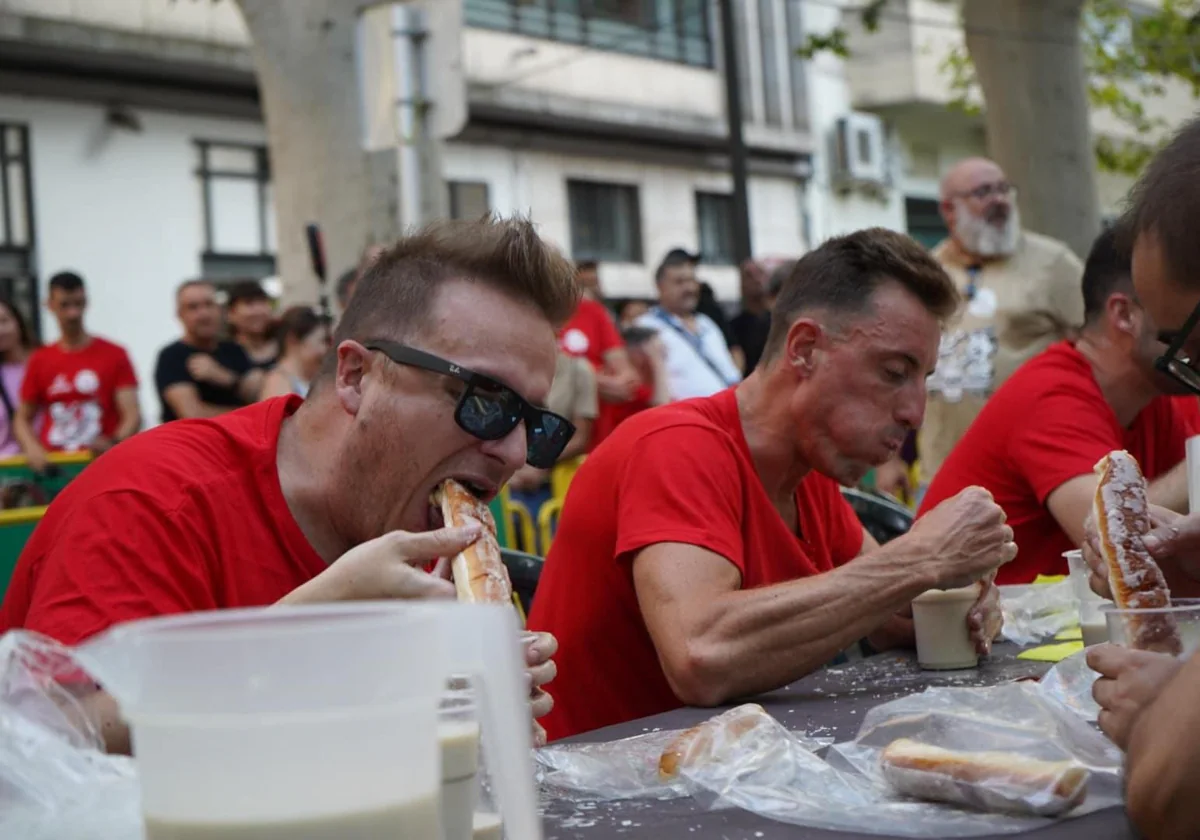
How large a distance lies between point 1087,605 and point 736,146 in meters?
16.1

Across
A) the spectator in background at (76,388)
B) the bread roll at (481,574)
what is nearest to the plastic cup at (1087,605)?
the bread roll at (481,574)

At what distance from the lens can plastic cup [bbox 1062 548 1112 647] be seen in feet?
10.2

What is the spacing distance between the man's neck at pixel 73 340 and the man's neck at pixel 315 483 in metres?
7.34

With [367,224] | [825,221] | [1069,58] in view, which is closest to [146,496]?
[367,224]

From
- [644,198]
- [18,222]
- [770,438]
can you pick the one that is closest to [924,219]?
[644,198]

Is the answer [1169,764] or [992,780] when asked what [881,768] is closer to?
[992,780]

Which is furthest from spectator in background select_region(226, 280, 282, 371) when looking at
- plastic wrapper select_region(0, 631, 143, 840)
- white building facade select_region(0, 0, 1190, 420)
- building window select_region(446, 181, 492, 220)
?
building window select_region(446, 181, 492, 220)

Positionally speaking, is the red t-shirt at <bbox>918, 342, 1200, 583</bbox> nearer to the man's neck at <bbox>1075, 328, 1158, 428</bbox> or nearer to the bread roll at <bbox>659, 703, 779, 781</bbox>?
the man's neck at <bbox>1075, 328, 1158, 428</bbox>

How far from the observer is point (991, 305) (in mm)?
7961

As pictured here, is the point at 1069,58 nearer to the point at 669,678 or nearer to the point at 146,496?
the point at 669,678

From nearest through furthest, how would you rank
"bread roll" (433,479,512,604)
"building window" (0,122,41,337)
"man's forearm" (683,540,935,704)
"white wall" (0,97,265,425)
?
"bread roll" (433,479,512,604), "man's forearm" (683,540,935,704), "building window" (0,122,41,337), "white wall" (0,97,265,425)

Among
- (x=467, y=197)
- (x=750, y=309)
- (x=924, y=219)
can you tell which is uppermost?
(x=924, y=219)

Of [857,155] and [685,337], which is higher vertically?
[857,155]

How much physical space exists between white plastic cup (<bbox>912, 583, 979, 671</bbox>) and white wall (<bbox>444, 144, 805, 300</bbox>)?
1799cm
